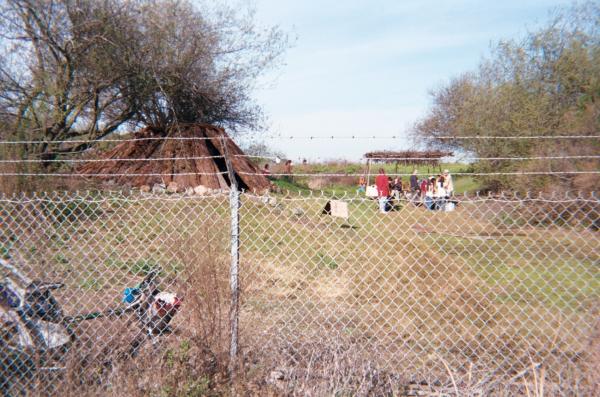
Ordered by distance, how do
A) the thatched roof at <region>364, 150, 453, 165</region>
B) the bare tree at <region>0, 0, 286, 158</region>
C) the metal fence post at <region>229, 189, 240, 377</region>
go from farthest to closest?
the bare tree at <region>0, 0, 286, 158</region>
the thatched roof at <region>364, 150, 453, 165</region>
the metal fence post at <region>229, 189, 240, 377</region>

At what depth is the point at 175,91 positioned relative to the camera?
1196cm

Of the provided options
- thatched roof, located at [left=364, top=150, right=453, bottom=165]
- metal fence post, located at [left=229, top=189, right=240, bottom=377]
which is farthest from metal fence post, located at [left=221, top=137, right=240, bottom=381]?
thatched roof, located at [left=364, top=150, right=453, bottom=165]

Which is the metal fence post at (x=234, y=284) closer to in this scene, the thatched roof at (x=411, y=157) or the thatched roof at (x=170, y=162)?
the thatched roof at (x=411, y=157)

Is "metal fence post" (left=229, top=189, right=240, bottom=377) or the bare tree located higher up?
the bare tree

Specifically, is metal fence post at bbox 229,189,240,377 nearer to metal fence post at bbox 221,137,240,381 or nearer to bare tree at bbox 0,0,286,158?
metal fence post at bbox 221,137,240,381

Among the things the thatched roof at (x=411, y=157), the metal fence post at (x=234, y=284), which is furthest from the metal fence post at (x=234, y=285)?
the thatched roof at (x=411, y=157)

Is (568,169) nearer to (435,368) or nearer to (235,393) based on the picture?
(435,368)

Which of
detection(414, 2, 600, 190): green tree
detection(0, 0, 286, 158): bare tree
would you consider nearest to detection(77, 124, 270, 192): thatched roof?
detection(0, 0, 286, 158): bare tree

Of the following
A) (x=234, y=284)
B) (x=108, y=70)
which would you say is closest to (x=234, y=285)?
(x=234, y=284)

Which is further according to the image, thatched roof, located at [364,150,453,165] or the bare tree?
the bare tree

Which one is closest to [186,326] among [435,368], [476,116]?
[435,368]

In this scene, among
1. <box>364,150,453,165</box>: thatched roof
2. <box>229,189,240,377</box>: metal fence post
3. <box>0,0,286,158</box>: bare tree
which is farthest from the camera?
<box>0,0,286,158</box>: bare tree

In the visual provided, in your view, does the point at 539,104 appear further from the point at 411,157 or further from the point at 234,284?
the point at 234,284

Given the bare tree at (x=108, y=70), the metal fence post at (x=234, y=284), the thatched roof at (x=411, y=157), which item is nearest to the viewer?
the metal fence post at (x=234, y=284)
